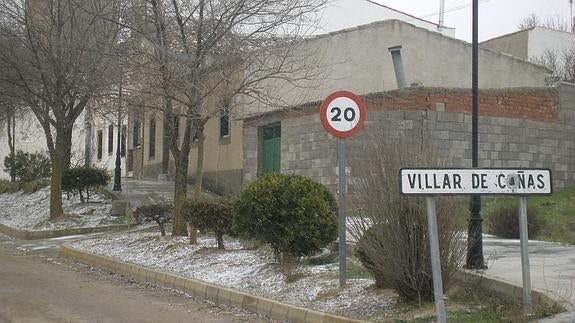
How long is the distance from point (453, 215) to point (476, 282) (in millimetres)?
1140

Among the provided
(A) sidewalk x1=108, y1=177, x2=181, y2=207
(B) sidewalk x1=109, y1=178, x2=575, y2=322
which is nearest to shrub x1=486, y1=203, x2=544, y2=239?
(B) sidewalk x1=109, y1=178, x2=575, y2=322

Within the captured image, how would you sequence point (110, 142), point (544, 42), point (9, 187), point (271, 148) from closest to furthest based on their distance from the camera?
1. point (271, 148)
2. point (9, 187)
3. point (544, 42)
4. point (110, 142)

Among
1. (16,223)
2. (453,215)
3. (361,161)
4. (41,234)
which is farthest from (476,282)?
(16,223)

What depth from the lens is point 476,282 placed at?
8281mm

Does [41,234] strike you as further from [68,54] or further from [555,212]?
[555,212]

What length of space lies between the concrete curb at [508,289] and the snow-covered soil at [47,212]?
15127mm

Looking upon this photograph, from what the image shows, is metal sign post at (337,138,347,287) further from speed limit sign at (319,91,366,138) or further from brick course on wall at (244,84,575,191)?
brick course on wall at (244,84,575,191)

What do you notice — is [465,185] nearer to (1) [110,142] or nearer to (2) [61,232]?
(2) [61,232]

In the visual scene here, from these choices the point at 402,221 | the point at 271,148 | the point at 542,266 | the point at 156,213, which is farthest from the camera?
the point at 271,148

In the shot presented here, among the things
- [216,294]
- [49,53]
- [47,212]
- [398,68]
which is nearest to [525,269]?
[216,294]

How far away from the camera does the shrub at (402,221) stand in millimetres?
7562

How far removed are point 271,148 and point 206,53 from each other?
9.98 meters

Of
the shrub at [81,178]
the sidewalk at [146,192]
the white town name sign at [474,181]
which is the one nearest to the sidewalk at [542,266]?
the white town name sign at [474,181]

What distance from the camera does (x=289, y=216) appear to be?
10.4 meters
